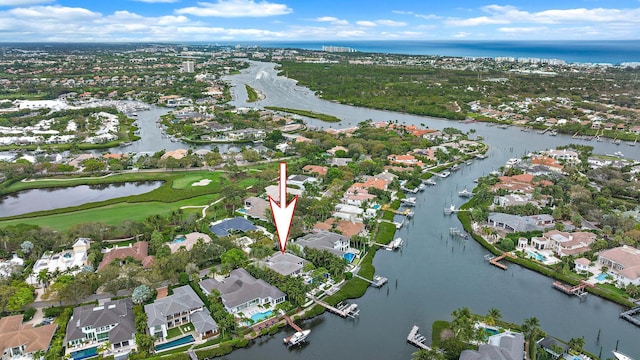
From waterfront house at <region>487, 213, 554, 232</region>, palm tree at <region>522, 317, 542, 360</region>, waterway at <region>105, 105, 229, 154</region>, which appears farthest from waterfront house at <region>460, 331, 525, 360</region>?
waterway at <region>105, 105, 229, 154</region>

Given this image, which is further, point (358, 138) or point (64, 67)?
point (64, 67)

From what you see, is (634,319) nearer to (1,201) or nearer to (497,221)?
(497,221)

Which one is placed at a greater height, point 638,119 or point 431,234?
point 638,119

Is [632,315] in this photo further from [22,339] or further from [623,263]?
[22,339]

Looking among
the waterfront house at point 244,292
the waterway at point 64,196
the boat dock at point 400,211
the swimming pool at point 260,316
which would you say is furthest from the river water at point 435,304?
the waterway at point 64,196

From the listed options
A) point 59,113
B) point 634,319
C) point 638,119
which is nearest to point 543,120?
point 638,119

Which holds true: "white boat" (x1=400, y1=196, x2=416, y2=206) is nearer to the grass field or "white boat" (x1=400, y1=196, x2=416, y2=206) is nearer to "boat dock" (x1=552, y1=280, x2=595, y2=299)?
"boat dock" (x1=552, y1=280, x2=595, y2=299)
